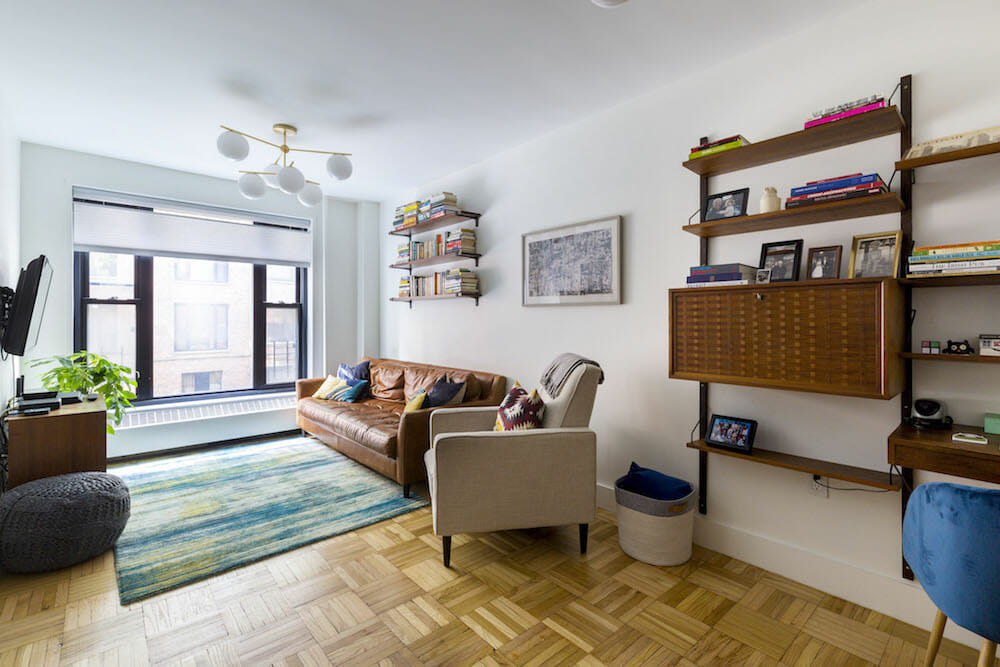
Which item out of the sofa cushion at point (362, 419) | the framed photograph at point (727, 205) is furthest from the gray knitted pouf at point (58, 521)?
the framed photograph at point (727, 205)

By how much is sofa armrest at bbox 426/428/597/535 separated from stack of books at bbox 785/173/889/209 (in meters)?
1.45

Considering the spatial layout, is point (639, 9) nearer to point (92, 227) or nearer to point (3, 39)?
point (3, 39)

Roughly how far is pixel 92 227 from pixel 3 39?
7.05 ft

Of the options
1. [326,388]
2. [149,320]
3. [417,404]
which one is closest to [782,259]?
[417,404]

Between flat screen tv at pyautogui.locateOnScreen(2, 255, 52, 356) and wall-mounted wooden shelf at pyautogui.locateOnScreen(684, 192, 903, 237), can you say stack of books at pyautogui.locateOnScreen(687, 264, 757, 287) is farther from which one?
flat screen tv at pyautogui.locateOnScreen(2, 255, 52, 356)

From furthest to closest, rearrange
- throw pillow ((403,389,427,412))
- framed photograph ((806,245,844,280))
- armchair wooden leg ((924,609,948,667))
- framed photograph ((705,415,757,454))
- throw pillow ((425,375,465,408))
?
throw pillow ((425,375,465,408)), throw pillow ((403,389,427,412)), framed photograph ((705,415,757,454)), framed photograph ((806,245,844,280)), armchair wooden leg ((924,609,948,667))

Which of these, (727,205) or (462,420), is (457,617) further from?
(727,205)

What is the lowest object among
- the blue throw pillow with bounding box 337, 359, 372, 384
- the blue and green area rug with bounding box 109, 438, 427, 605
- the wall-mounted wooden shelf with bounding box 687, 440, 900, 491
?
the blue and green area rug with bounding box 109, 438, 427, 605

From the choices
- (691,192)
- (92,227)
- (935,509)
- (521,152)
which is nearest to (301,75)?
(521,152)

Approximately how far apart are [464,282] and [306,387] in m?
2.14

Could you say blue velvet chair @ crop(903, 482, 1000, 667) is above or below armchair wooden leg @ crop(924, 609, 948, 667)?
above

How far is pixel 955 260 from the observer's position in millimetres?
1622

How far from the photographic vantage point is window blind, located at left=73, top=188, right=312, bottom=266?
4.03 meters

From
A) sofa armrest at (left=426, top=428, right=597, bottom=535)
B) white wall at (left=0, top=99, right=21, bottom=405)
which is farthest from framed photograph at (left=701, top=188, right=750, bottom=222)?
white wall at (left=0, top=99, right=21, bottom=405)
